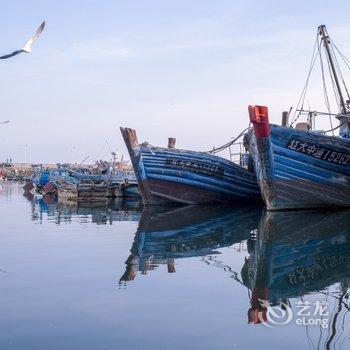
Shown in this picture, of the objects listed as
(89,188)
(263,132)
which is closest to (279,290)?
(263,132)

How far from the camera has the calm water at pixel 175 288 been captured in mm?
4895

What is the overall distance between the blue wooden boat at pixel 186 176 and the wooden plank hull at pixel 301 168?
4120mm

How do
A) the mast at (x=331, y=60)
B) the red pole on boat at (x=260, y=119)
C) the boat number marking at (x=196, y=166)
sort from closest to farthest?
1. the red pole on boat at (x=260, y=119)
2. the mast at (x=331, y=60)
3. the boat number marking at (x=196, y=166)

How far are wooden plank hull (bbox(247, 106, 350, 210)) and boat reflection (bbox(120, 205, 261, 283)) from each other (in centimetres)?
133

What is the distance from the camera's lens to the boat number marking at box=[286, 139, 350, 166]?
54.8ft

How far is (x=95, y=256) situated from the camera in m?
9.45

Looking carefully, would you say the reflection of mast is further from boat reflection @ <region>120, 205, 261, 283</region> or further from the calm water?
boat reflection @ <region>120, 205, 261, 283</region>

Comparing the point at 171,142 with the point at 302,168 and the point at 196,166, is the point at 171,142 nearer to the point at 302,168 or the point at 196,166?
the point at 196,166

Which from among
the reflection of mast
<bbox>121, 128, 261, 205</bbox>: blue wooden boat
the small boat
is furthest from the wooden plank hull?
the reflection of mast

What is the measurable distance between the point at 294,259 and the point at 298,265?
0.56 metres

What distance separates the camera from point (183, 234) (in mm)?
12617

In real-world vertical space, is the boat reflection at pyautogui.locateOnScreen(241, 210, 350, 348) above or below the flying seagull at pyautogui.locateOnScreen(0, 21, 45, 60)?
below

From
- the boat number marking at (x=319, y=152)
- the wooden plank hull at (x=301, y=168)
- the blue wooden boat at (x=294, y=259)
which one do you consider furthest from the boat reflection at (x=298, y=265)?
the boat number marking at (x=319, y=152)

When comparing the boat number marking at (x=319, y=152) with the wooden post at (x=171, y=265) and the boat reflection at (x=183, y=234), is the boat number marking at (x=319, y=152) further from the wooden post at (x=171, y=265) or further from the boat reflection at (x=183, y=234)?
the wooden post at (x=171, y=265)
